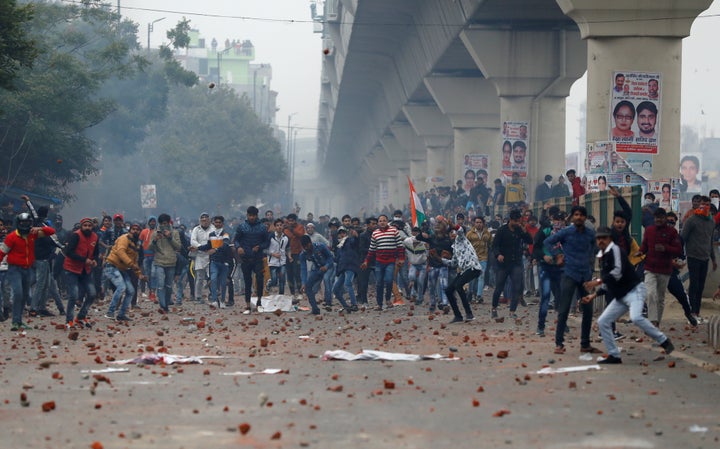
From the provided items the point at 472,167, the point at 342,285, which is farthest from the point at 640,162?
the point at 472,167

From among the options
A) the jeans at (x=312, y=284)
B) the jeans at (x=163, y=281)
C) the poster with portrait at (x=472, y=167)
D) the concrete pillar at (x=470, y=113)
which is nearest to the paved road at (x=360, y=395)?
the jeans at (x=312, y=284)

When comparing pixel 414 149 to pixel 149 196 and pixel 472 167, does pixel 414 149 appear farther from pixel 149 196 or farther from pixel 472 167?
pixel 149 196

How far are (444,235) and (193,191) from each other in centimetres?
6218

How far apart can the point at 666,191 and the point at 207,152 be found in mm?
62374

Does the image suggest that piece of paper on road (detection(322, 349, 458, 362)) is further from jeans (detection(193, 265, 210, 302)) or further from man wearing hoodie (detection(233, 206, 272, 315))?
jeans (detection(193, 265, 210, 302))

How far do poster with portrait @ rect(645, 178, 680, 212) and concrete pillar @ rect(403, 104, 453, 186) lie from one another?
1283 inches

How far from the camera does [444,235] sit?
20.5m

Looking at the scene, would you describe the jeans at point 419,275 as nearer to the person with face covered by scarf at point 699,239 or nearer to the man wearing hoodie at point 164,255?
the man wearing hoodie at point 164,255

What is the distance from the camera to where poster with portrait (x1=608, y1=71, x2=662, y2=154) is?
2261 cm

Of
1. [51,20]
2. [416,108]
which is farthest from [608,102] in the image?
[416,108]

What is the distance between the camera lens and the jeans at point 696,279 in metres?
17.1

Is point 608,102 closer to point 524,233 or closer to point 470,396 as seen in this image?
point 524,233

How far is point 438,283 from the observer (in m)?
21.2

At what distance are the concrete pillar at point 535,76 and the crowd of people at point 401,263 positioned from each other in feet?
30.7
